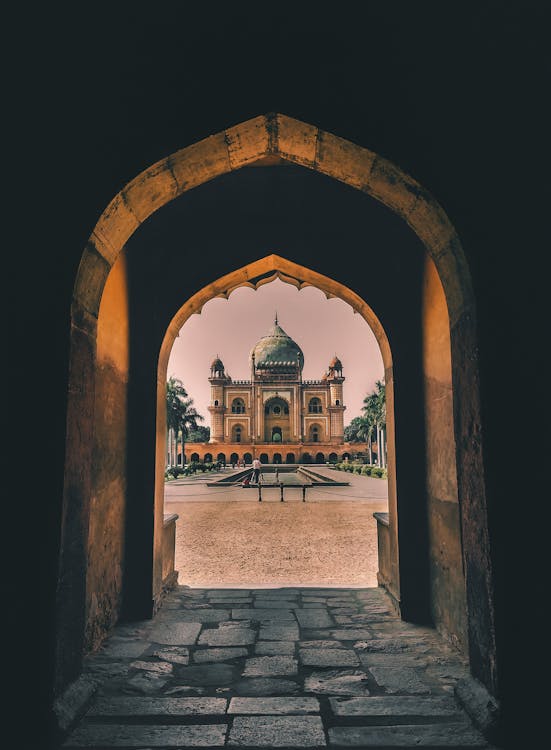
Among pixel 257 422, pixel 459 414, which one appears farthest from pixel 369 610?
pixel 257 422

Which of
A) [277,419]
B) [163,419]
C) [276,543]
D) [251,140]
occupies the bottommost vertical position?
[276,543]

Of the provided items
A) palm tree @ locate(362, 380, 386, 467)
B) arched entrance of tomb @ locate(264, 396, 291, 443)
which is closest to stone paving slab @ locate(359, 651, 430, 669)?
palm tree @ locate(362, 380, 386, 467)

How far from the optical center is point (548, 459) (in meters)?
Answer: 2.55

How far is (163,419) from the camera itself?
5121 mm

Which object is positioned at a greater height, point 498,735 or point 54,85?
point 54,85

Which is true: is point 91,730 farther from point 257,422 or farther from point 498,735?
point 257,422

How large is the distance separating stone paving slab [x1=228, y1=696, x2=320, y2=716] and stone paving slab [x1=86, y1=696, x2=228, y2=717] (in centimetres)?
8

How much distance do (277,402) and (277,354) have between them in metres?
6.01

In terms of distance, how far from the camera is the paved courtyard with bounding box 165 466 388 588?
21.4 feet

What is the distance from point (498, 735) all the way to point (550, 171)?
2.88 metres

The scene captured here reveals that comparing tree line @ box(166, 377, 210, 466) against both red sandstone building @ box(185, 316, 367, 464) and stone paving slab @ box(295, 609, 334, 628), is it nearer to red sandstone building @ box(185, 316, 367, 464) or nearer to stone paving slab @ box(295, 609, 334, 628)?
red sandstone building @ box(185, 316, 367, 464)

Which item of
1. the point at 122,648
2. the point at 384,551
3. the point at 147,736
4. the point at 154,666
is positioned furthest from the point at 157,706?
the point at 384,551

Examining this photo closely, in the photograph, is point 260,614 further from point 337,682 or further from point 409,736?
point 409,736

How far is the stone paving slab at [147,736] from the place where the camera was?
2436mm
